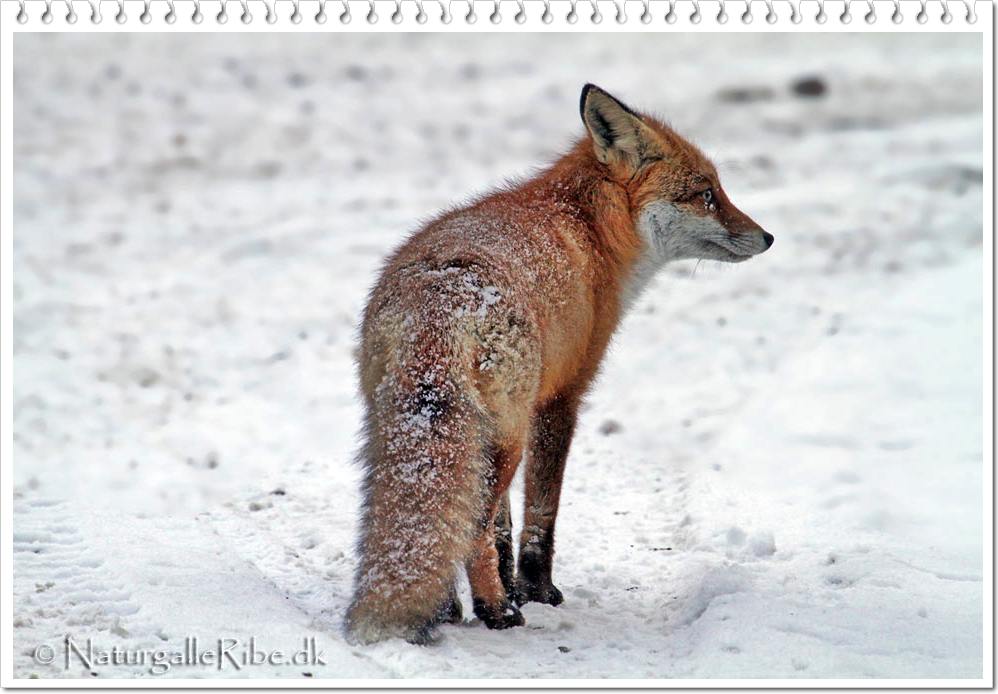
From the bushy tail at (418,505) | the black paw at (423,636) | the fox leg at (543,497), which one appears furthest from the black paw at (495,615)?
the bushy tail at (418,505)

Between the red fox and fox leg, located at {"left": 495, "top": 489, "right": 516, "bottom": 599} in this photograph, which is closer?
the red fox

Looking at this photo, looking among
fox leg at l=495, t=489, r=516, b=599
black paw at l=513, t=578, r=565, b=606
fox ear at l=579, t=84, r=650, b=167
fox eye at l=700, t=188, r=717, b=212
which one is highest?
fox ear at l=579, t=84, r=650, b=167

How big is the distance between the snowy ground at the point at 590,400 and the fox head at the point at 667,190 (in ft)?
3.27

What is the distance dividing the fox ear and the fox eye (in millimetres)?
468

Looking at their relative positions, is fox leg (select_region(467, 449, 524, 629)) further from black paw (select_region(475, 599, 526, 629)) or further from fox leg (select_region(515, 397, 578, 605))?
fox leg (select_region(515, 397, 578, 605))

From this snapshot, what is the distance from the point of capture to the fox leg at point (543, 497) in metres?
5.62

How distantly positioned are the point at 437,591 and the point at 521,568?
1.40 m

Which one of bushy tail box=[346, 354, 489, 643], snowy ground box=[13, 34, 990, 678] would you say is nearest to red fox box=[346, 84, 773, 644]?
bushy tail box=[346, 354, 489, 643]

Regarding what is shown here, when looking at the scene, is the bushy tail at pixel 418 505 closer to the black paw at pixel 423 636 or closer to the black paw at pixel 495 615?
the black paw at pixel 423 636

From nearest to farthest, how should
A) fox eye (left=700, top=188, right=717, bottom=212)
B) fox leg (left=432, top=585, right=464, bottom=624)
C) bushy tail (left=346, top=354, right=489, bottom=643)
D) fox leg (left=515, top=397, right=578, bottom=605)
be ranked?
1. bushy tail (left=346, top=354, right=489, bottom=643)
2. fox leg (left=432, top=585, right=464, bottom=624)
3. fox leg (left=515, top=397, right=578, bottom=605)
4. fox eye (left=700, top=188, right=717, bottom=212)

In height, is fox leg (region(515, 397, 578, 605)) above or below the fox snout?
below

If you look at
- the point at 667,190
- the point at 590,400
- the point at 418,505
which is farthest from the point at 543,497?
the point at 590,400

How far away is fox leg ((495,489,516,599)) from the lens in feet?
18.5

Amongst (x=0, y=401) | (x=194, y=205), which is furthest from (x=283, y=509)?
(x=194, y=205)
